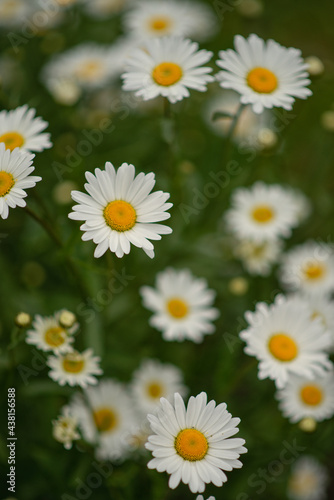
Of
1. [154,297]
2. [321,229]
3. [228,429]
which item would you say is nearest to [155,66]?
[154,297]

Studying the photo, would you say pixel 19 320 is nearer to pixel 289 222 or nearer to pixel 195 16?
pixel 289 222

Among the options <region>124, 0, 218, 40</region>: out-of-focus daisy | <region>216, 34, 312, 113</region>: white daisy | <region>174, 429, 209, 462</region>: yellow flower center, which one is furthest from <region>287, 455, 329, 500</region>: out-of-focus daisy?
<region>124, 0, 218, 40</region>: out-of-focus daisy

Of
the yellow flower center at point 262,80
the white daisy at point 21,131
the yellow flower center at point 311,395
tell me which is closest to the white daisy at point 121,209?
the white daisy at point 21,131

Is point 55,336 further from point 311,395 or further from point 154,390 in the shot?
point 311,395

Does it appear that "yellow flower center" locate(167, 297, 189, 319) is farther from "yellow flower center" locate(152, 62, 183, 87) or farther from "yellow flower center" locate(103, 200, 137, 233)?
"yellow flower center" locate(152, 62, 183, 87)

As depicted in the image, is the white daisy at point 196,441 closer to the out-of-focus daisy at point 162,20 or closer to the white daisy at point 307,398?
the white daisy at point 307,398

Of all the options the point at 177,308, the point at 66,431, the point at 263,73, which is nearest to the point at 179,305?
the point at 177,308
